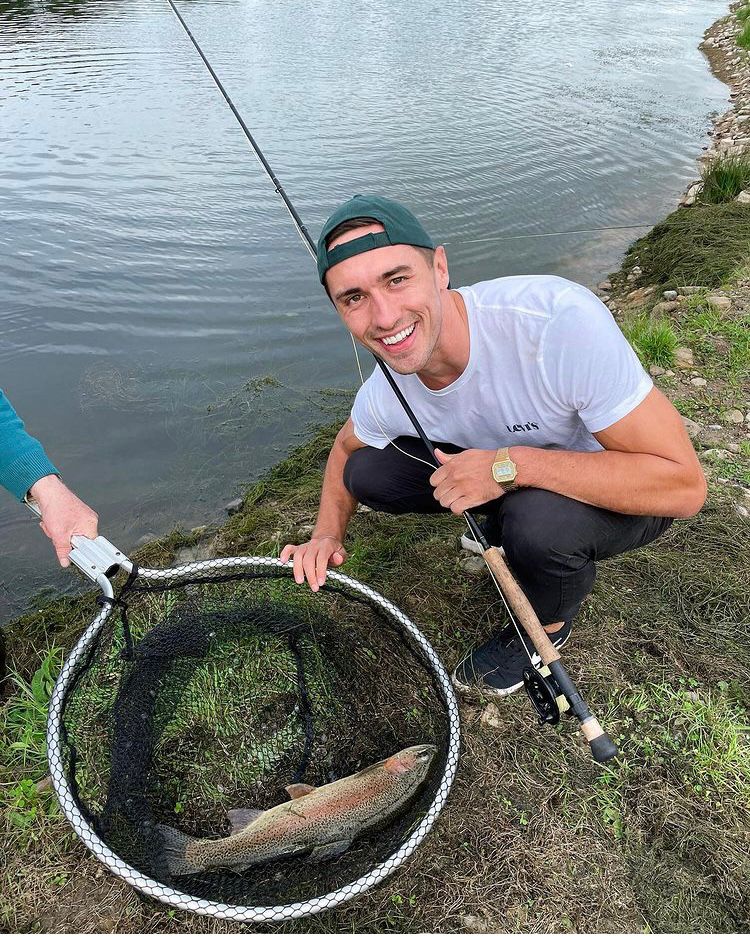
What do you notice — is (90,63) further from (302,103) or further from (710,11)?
(710,11)

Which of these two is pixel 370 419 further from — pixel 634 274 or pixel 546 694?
pixel 634 274

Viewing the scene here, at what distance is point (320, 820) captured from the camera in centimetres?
220

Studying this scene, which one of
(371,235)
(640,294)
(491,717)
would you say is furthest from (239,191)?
(491,717)

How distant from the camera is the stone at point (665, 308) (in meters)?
5.34

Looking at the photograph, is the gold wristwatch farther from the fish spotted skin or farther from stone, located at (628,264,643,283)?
stone, located at (628,264,643,283)

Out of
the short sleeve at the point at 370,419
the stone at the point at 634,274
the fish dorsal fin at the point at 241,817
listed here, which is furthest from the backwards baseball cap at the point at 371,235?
the stone at the point at 634,274

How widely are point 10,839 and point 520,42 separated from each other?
58.5 ft

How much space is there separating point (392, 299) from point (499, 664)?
4.86 ft

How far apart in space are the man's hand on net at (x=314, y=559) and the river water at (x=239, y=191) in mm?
2143

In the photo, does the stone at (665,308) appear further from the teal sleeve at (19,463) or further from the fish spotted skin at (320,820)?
the teal sleeve at (19,463)

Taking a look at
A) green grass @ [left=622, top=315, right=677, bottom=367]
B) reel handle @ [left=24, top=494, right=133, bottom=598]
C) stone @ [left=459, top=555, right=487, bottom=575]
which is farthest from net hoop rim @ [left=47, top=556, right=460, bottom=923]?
green grass @ [left=622, top=315, right=677, bottom=367]

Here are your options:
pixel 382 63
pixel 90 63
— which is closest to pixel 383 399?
pixel 382 63

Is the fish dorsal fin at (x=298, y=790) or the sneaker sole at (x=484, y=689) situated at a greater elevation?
the fish dorsal fin at (x=298, y=790)

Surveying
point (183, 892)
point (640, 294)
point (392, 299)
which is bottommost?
point (640, 294)
